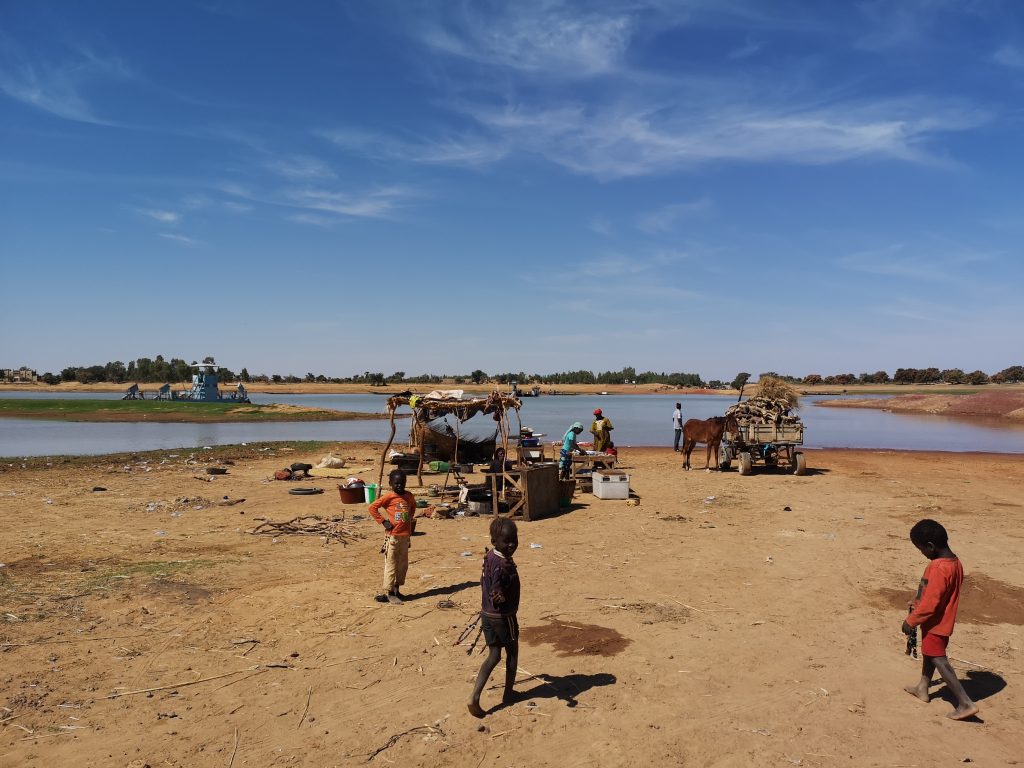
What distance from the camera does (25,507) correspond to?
13.7 meters

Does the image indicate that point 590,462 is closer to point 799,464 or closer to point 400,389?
point 799,464

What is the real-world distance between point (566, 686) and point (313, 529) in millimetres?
7564

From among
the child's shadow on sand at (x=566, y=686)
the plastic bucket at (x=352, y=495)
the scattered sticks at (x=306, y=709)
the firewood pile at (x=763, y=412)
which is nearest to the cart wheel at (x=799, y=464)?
the firewood pile at (x=763, y=412)

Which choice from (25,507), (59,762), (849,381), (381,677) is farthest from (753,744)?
(849,381)

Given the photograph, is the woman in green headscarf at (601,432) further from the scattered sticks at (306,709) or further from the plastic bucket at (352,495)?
the scattered sticks at (306,709)

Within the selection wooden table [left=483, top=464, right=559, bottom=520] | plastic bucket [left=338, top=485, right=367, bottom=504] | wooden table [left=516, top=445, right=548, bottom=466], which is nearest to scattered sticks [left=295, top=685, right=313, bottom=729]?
wooden table [left=483, top=464, right=559, bottom=520]

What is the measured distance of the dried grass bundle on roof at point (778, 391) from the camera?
66.0 feet

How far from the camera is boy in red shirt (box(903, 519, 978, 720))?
4.96 metres

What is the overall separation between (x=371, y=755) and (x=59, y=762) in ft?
7.08

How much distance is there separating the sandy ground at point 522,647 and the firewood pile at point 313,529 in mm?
372

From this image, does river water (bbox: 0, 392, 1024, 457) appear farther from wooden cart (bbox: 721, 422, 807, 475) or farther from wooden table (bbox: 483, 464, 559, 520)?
wooden table (bbox: 483, 464, 559, 520)

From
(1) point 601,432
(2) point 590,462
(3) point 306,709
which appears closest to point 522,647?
(3) point 306,709

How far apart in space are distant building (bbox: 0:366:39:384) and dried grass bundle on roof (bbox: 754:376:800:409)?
150 metres

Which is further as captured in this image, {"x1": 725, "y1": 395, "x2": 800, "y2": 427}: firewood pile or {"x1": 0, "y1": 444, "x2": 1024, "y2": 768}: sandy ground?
{"x1": 725, "y1": 395, "x2": 800, "y2": 427}: firewood pile
